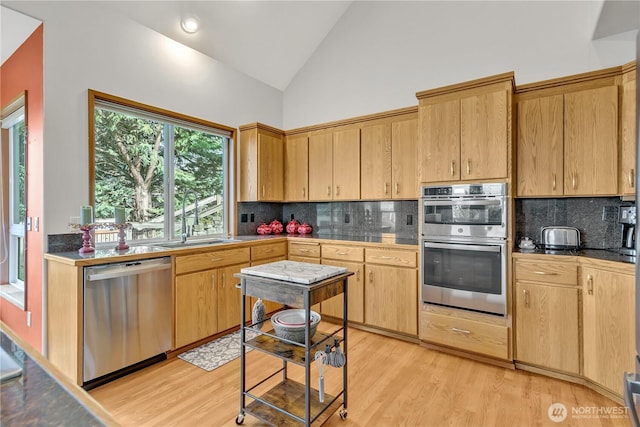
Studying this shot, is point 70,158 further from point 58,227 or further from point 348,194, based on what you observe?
point 348,194

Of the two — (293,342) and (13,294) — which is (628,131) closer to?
(293,342)

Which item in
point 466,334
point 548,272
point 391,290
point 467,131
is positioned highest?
point 467,131

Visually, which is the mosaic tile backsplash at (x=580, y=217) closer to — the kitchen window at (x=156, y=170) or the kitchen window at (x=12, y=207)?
the kitchen window at (x=156, y=170)

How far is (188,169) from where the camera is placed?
353 cm

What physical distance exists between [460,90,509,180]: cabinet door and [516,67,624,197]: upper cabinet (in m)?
0.29

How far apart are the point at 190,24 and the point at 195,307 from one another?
281cm

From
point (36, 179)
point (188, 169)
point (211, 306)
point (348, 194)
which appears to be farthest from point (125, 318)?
point (348, 194)

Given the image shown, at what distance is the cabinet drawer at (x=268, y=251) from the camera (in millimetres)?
3367

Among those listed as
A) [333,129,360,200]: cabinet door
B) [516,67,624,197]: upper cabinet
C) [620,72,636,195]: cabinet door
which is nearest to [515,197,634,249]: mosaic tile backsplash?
[516,67,624,197]: upper cabinet

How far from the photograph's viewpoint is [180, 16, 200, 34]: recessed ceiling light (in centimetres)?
315

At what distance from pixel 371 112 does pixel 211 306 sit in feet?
9.28

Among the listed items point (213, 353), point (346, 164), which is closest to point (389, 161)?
point (346, 164)

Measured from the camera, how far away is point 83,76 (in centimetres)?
258

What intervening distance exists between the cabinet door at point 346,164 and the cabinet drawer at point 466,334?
1566mm
